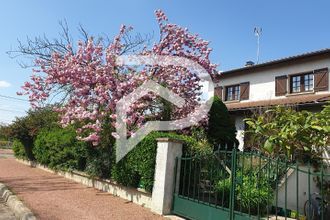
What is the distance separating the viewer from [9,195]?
9.75 meters

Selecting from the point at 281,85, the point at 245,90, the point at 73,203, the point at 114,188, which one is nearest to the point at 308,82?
the point at 281,85

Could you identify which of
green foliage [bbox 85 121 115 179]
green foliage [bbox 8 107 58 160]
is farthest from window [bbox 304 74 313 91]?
green foliage [bbox 8 107 58 160]

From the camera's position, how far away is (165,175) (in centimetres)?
804

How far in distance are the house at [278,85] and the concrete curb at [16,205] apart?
33.0 ft

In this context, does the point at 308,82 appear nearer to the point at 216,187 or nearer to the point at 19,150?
the point at 216,187

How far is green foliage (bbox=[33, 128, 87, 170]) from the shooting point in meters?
13.5

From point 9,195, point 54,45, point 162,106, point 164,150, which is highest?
point 54,45

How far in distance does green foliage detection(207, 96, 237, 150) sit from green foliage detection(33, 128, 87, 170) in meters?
4.75

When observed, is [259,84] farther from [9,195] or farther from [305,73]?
[9,195]

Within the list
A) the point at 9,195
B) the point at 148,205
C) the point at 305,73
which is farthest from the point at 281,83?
the point at 9,195

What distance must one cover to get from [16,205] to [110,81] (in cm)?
453

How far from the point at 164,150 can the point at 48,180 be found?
728 cm

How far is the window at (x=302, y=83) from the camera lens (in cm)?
1900

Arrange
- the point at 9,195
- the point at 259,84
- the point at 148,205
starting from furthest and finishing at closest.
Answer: the point at 259,84 < the point at 9,195 < the point at 148,205
